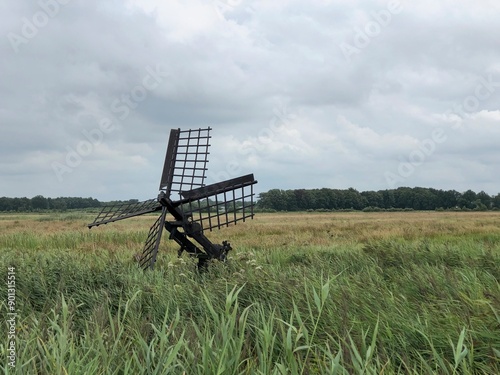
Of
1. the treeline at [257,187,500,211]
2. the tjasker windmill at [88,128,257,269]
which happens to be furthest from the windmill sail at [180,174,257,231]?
the treeline at [257,187,500,211]

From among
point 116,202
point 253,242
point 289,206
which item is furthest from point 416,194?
point 116,202

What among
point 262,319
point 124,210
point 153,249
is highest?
point 124,210

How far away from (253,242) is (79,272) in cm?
877

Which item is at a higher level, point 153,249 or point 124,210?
point 124,210

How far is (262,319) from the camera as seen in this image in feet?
12.4

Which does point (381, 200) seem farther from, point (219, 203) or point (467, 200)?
point (219, 203)

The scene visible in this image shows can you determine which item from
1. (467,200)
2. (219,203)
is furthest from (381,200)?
(219,203)

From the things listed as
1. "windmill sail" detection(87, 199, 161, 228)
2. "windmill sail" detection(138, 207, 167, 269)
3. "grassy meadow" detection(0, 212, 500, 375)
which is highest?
"windmill sail" detection(87, 199, 161, 228)

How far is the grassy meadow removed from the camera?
3.32m

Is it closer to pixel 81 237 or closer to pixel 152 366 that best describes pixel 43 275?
pixel 152 366

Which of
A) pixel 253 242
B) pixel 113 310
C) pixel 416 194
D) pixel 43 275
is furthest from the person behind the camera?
pixel 416 194

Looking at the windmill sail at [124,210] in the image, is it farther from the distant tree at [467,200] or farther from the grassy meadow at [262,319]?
the distant tree at [467,200]

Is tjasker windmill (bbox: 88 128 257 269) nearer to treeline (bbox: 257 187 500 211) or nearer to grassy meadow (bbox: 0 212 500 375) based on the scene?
grassy meadow (bbox: 0 212 500 375)

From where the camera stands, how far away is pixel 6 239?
1905 centimetres
